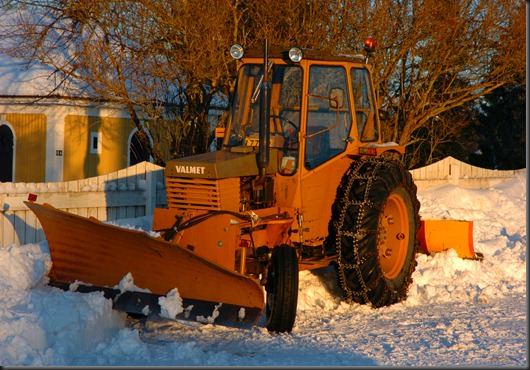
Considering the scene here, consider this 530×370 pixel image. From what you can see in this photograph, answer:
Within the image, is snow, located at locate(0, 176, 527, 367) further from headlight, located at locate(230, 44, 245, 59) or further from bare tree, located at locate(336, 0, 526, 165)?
bare tree, located at locate(336, 0, 526, 165)

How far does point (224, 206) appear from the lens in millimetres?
7500

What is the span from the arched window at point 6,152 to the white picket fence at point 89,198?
9548 mm

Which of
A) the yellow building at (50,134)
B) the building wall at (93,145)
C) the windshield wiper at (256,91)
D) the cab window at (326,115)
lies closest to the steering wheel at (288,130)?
the cab window at (326,115)

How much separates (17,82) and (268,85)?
1436 cm

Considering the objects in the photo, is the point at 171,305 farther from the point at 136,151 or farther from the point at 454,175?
the point at 136,151

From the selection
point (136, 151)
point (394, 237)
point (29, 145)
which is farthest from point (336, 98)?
point (136, 151)

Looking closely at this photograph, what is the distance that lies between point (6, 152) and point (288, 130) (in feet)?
47.6

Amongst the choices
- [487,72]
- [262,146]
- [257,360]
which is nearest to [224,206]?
[262,146]

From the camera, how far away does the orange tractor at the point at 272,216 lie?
708 centimetres

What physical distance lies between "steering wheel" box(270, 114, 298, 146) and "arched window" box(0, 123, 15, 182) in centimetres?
1398

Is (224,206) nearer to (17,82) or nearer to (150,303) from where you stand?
(150,303)

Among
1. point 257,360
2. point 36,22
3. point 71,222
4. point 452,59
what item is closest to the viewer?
point 257,360

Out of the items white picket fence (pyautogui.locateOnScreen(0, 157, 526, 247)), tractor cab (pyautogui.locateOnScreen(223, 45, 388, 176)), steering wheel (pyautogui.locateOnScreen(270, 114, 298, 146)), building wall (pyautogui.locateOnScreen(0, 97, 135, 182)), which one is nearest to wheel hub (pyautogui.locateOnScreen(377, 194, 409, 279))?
tractor cab (pyautogui.locateOnScreen(223, 45, 388, 176))

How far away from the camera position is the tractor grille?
294 inches
